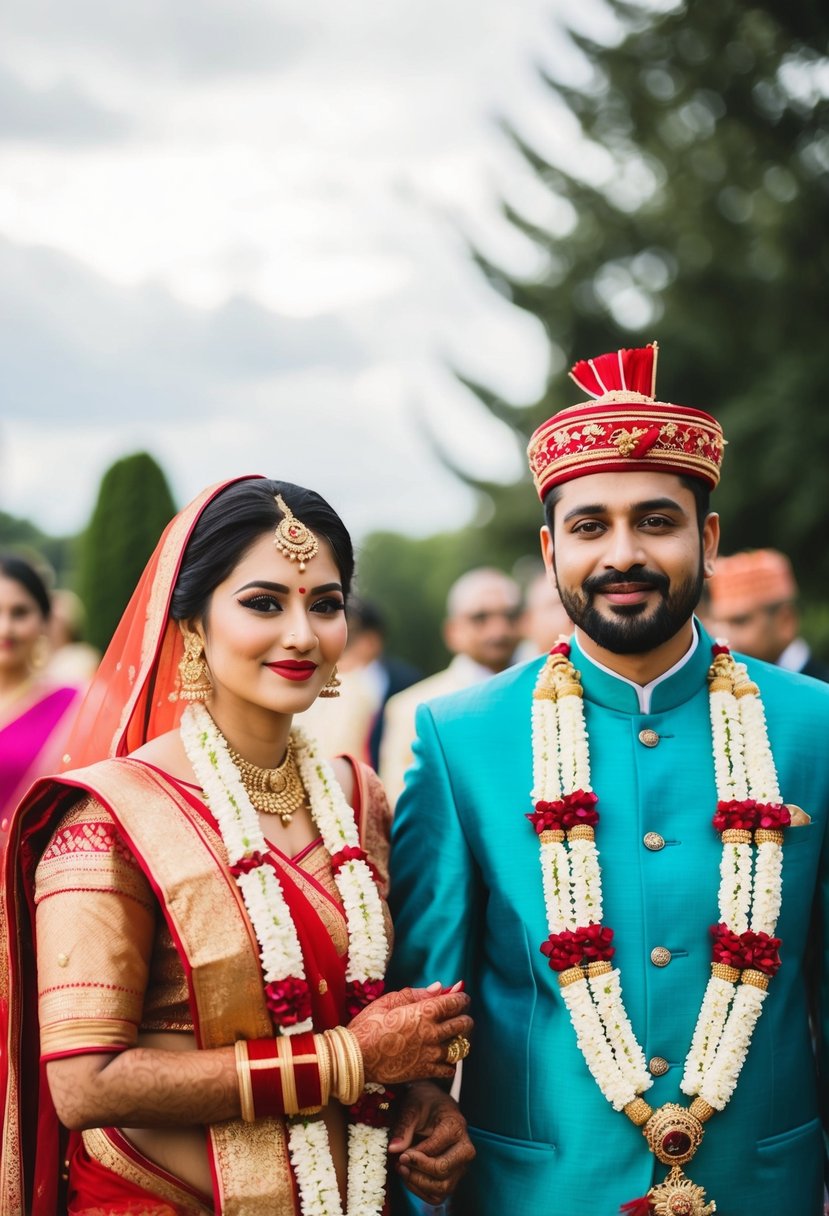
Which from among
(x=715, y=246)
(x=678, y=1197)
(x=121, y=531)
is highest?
(x=715, y=246)

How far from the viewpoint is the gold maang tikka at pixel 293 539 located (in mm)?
2756

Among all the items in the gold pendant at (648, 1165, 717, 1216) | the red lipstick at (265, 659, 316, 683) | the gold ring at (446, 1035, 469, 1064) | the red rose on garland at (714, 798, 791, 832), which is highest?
the red lipstick at (265, 659, 316, 683)

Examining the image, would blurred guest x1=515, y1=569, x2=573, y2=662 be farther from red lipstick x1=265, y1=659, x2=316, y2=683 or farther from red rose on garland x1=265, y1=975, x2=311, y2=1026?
red rose on garland x1=265, y1=975, x2=311, y2=1026

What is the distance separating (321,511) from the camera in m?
2.89

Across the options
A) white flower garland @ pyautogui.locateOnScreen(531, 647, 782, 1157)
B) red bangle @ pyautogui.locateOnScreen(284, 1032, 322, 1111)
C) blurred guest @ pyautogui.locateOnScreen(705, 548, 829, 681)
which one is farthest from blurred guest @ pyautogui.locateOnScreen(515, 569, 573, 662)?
red bangle @ pyautogui.locateOnScreen(284, 1032, 322, 1111)

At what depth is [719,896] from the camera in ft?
9.16

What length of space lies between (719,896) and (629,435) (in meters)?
1.03

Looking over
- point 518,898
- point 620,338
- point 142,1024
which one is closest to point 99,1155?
point 142,1024

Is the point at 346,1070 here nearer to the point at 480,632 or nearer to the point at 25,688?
the point at 25,688

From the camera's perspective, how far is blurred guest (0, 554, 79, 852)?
17.4 feet

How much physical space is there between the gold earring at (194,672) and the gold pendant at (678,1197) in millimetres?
1396

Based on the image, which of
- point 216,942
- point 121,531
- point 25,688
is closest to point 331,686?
point 216,942

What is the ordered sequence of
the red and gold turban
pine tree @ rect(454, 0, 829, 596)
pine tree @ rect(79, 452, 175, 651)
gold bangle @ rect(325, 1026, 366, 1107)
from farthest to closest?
pine tree @ rect(454, 0, 829, 596) → pine tree @ rect(79, 452, 175, 651) → the red and gold turban → gold bangle @ rect(325, 1026, 366, 1107)

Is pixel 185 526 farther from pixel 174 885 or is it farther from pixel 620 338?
pixel 620 338
